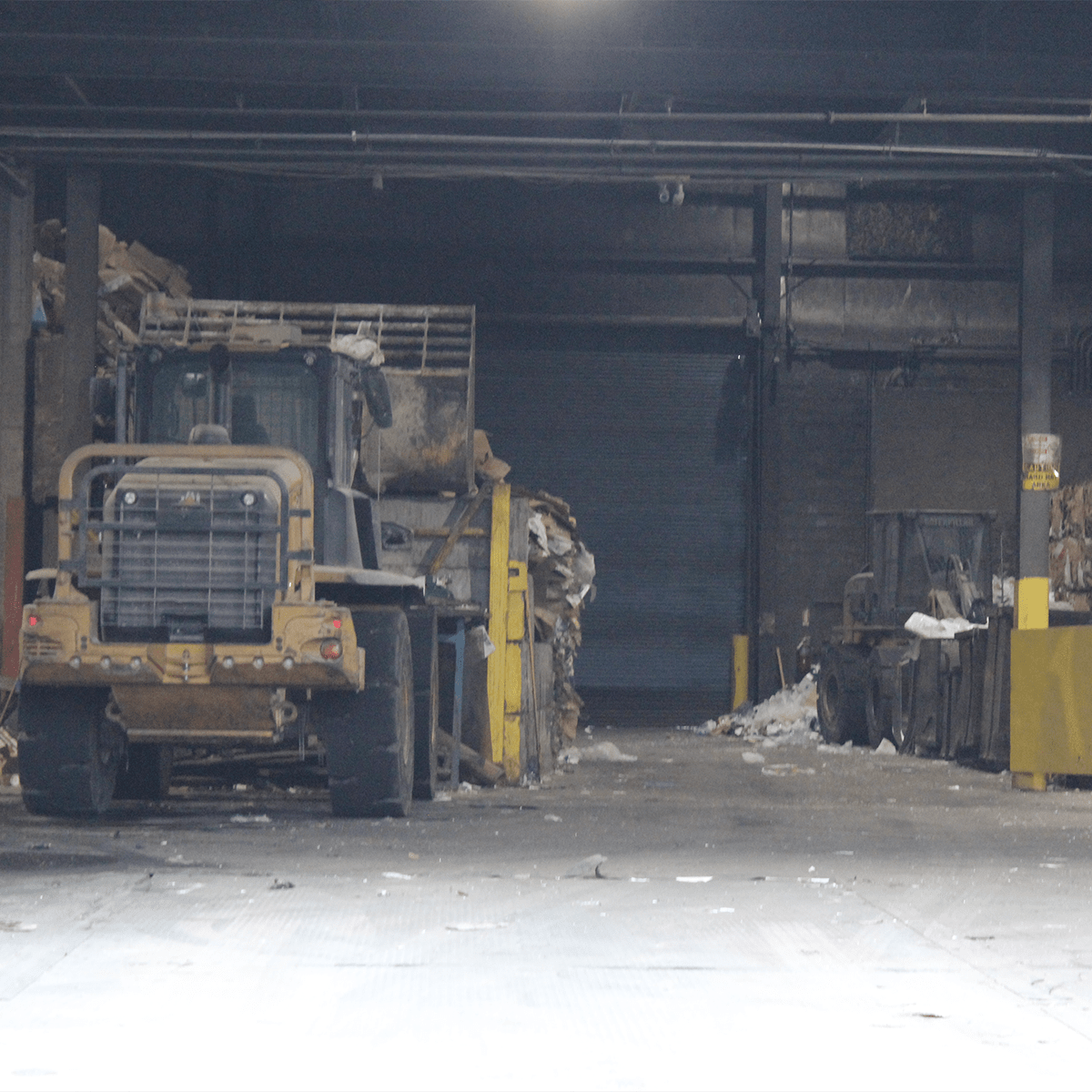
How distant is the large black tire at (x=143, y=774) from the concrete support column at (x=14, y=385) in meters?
5.85

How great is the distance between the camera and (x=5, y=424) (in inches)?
725

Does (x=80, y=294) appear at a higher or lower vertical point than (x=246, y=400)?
higher

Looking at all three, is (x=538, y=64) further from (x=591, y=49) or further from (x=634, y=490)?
(x=634, y=490)

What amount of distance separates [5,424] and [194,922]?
13.1m

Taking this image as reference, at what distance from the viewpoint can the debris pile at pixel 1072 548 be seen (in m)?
21.8

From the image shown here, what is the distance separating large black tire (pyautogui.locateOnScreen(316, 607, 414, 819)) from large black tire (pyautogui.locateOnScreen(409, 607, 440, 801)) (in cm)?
127

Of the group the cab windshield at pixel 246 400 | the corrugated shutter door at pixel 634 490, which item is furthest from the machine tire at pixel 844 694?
the cab windshield at pixel 246 400

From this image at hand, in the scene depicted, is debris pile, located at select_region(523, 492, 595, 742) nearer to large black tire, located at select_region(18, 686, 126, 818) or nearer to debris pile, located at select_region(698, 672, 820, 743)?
large black tire, located at select_region(18, 686, 126, 818)

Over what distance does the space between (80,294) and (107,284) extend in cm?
74

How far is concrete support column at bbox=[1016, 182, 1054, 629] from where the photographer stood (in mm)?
19562

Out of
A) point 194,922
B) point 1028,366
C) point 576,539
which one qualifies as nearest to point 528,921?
point 194,922

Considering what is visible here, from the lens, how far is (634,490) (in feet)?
89.2

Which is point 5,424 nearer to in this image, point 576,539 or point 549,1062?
point 576,539

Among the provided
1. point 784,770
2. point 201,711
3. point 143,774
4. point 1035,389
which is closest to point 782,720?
point 1035,389
